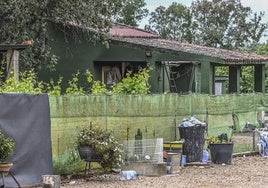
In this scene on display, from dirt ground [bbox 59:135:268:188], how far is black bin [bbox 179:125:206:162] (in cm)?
40

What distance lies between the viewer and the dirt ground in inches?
503

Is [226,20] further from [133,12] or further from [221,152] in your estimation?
[221,152]

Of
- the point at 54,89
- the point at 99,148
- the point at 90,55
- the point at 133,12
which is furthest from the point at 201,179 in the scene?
the point at 133,12

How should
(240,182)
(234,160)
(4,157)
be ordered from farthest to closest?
(234,160)
(240,182)
(4,157)

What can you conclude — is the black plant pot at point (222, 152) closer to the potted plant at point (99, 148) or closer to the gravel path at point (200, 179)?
the gravel path at point (200, 179)

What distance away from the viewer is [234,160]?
17.5 metres

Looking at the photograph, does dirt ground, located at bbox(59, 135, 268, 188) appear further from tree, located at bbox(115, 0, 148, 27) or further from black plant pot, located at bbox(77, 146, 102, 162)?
tree, located at bbox(115, 0, 148, 27)

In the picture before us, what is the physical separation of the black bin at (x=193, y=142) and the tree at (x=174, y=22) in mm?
51731

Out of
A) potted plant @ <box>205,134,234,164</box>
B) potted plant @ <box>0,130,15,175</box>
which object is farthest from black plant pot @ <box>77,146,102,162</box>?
potted plant @ <box>205,134,234,164</box>

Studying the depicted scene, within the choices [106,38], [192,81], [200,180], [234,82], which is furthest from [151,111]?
[234,82]

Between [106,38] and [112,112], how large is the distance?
846cm

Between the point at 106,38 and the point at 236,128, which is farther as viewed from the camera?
the point at 106,38

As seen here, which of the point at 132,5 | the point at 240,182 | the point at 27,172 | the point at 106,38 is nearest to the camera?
the point at 27,172

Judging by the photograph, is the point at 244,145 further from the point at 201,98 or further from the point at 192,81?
the point at 192,81
